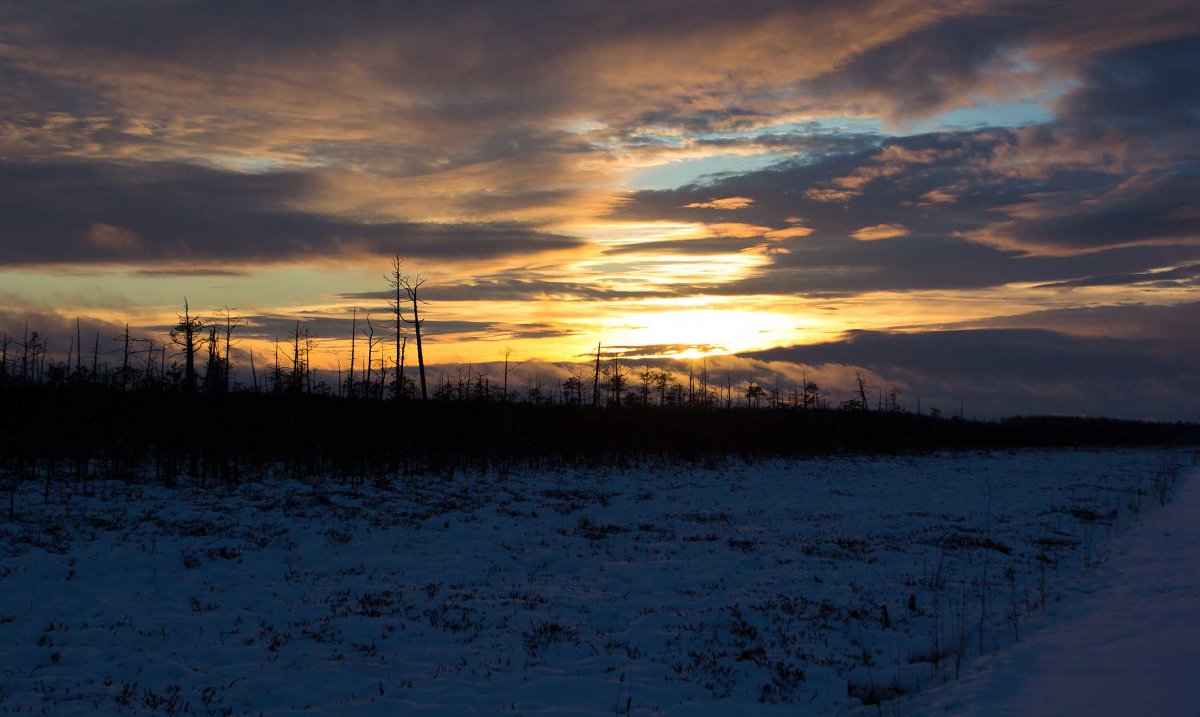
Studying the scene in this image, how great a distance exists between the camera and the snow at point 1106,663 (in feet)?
27.2

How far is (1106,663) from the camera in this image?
983 centimetres

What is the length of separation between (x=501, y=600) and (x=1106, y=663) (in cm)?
908

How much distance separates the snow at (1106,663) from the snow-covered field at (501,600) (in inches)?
24.4

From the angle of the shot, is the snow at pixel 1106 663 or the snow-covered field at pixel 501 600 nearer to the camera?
the snow at pixel 1106 663

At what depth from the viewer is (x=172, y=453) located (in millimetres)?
29609

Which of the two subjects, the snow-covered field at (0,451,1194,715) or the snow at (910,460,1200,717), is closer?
the snow at (910,460,1200,717)

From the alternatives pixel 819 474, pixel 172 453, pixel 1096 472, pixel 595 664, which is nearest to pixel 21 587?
pixel 595 664

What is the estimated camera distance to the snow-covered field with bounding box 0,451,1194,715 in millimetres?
9430

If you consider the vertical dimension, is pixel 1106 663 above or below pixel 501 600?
above

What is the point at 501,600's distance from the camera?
1403 centimetres

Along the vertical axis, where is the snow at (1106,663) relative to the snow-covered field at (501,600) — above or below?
above

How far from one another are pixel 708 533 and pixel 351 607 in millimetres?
11415

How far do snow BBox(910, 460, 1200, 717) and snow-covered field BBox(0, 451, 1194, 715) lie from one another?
619 millimetres

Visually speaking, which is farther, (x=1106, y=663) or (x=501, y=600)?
(x=501, y=600)
